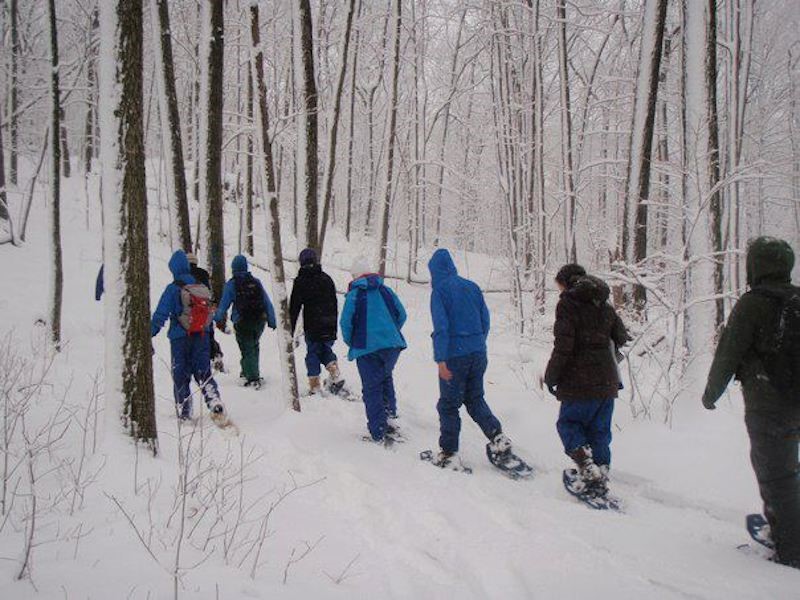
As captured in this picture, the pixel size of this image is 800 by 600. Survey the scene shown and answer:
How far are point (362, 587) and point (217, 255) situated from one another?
8.11m

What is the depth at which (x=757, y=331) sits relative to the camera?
117 inches

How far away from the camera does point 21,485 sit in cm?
339

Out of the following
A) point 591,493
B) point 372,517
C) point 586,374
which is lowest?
point 591,493

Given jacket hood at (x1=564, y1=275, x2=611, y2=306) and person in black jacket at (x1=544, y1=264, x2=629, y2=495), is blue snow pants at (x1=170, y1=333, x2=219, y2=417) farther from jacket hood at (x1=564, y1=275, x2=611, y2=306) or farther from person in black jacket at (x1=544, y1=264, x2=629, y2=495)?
jacket hood at (x1=564, y1=275, x2=611, y2=306)

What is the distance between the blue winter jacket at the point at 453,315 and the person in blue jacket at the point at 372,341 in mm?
640

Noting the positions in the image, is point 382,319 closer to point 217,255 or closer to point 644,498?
point 644,498

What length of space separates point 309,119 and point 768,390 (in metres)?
6.99

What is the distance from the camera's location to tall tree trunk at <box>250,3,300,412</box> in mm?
5574

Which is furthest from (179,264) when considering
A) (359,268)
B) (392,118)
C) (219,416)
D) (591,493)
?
(392,118)

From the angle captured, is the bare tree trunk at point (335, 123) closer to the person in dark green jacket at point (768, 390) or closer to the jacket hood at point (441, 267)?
the jacket hood at point (441, 267)

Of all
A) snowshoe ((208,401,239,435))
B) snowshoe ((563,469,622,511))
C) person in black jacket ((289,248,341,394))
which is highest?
person in black jacket ((289,248,341,394))

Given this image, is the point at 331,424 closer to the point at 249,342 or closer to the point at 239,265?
the point at 249,342

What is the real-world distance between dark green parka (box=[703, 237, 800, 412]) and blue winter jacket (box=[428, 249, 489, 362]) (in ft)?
6.28

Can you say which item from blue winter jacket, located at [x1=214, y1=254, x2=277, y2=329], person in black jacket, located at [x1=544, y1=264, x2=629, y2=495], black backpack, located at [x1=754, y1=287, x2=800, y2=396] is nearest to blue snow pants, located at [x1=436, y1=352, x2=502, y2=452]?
person in black jacket, located at [x1=544, y1=264, x2=629, y2=495]
